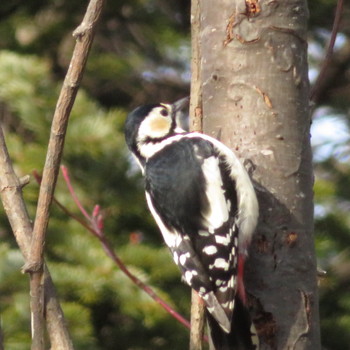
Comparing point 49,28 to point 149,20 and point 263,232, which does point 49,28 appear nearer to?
point 149,20

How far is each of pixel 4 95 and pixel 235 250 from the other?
6.53 ft

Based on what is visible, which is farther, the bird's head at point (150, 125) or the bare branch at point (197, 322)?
the bird's head at point (150, 125)

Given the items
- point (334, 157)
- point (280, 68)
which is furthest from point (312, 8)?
point (280, 68)

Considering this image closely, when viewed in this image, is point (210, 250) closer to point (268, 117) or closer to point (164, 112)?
point (268, 117)

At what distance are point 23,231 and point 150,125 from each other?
3.35 feet

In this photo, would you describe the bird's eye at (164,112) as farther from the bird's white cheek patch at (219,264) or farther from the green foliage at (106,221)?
the green foliage at (106,221)

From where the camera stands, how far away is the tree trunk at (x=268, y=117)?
93.4 inches

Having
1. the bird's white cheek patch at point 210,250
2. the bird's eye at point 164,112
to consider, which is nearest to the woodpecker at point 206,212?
the bird's white cheek patch at point 210,250

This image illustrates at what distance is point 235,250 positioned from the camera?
2.46m

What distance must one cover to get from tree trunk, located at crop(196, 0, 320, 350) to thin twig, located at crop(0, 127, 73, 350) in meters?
0.58

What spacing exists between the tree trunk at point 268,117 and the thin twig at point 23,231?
580 millimetres

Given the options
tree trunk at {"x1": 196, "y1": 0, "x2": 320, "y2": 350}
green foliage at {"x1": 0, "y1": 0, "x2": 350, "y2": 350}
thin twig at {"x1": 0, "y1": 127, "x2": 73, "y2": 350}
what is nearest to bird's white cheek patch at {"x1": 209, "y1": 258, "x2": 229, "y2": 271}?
tree trunk at {"x1": 196, "y1": 0, "x2": 320, "y2": 350}

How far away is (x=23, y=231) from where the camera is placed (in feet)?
6.73

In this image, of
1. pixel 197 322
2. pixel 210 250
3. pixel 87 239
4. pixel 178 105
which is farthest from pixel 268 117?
pixel 87 239
